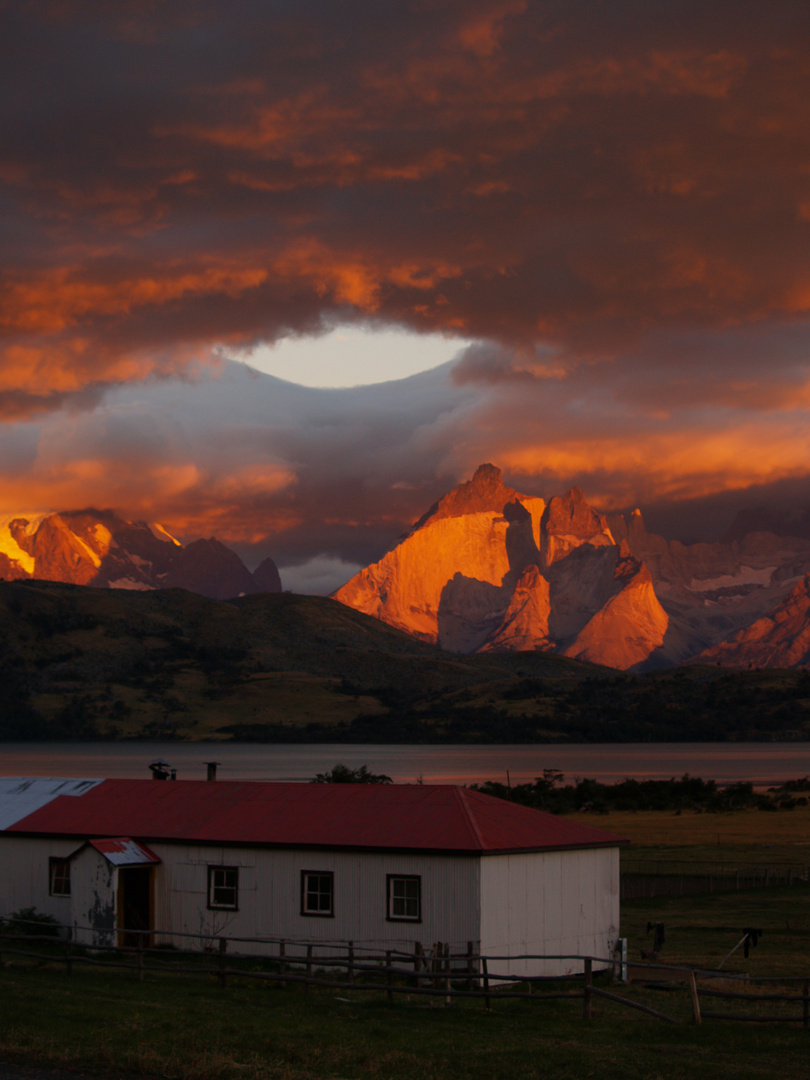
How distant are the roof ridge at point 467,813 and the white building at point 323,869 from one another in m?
0.06

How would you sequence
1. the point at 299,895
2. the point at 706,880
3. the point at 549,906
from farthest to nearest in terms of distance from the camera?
the point at 706,880 → the point at 549,906 → the point at 299,895

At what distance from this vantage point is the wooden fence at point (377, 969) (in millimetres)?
24250

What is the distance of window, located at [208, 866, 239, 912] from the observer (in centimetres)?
3250

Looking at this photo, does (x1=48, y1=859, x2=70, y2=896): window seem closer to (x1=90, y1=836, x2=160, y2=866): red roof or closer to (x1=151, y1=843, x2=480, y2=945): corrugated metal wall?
(x1=90, y1=836, x2=160, y2=866): red roof

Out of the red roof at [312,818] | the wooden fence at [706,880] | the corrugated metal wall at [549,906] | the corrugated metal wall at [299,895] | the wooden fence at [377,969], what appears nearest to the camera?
the wooden fence at [377,969]

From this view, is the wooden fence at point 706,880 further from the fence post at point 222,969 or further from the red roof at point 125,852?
the fence post at point 222,969

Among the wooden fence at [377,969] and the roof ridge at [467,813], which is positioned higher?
the roof ridge at [467,813]

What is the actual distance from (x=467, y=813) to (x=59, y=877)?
12.6 m

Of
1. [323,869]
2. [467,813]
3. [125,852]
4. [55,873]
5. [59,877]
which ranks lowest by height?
[59,877]

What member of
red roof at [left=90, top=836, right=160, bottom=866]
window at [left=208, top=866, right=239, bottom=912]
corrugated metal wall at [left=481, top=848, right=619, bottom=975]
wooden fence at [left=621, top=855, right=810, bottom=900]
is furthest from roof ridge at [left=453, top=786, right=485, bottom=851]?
wooden fence at [left=621, top=855, right=810, bottom=900]

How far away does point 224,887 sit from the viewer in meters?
32.7

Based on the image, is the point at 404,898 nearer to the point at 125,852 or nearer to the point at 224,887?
the point at 224,887

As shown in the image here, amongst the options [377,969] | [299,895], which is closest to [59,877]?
[299,895]

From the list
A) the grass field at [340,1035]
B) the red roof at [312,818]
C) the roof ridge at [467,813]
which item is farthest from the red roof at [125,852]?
the roof ridge at [467,813]
